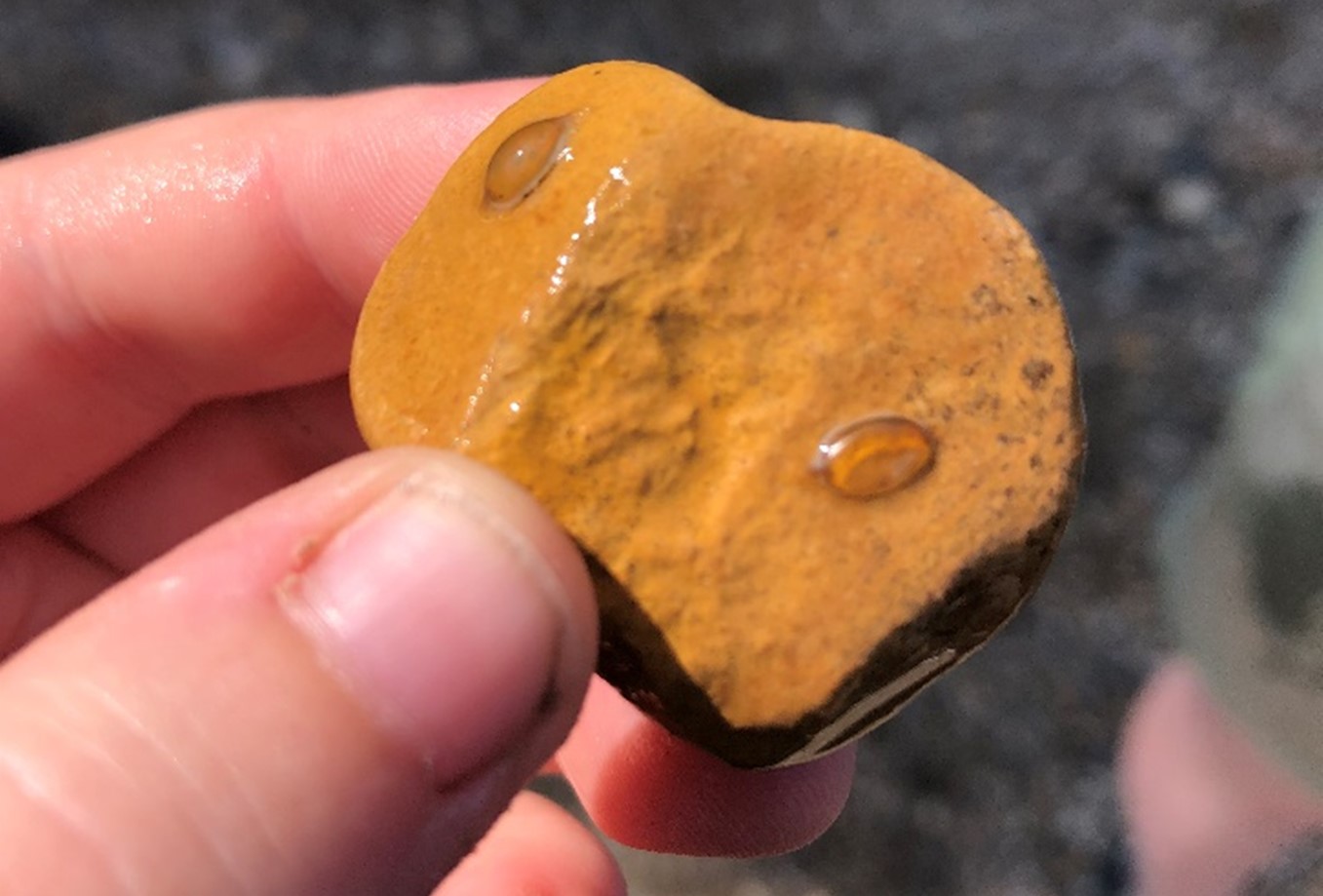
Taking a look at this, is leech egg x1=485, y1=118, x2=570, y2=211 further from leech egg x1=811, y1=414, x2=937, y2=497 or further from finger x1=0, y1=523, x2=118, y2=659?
finger x1=0, y1=523, x2=118, y2=659

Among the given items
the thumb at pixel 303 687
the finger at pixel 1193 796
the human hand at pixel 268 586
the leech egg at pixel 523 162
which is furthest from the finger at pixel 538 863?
the finger at pixel 1193 796

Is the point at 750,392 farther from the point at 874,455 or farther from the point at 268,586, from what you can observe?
the point at 268,586

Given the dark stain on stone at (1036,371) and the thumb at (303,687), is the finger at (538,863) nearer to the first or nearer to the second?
the thumb at (303,687)

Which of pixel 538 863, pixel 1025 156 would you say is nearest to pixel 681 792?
pixel 538 863

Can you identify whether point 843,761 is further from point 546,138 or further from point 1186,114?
point 1186,114

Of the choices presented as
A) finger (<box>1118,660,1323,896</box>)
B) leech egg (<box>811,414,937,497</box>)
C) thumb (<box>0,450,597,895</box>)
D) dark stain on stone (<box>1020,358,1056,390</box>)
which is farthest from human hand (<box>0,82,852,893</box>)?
finger (<box>1118,660,1323,896</box>)

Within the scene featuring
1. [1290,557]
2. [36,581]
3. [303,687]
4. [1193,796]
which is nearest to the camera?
[303,687]
